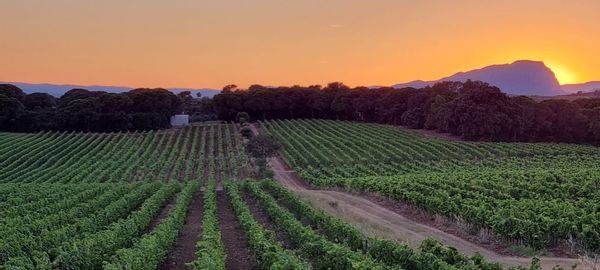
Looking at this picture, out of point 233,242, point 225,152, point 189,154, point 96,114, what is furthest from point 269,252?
point 96,114

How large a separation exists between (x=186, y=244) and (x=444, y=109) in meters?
66.7

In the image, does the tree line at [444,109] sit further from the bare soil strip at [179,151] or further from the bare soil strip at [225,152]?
the bare soil strip at [179,151]

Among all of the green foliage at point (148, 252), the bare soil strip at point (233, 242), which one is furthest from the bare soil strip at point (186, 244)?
the bare soil strip at point (233, 242)

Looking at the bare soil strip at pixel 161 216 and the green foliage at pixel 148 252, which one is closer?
the green foliage at pixel 148 252

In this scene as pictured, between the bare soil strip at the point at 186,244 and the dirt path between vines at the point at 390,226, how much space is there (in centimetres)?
672

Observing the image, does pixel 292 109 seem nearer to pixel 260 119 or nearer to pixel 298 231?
pixel 260 119

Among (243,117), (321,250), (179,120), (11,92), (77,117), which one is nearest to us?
(321,250)

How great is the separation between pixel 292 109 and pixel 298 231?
99.7 metres

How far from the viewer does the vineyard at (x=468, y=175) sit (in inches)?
775

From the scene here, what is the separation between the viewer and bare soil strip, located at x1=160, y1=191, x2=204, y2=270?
16.7 meters

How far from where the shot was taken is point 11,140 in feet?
250

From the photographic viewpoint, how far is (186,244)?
1972 cm

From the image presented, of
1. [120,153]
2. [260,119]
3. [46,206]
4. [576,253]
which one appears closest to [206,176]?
[120,153]

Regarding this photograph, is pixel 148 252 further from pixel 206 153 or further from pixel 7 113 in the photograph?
pixel 7 113
